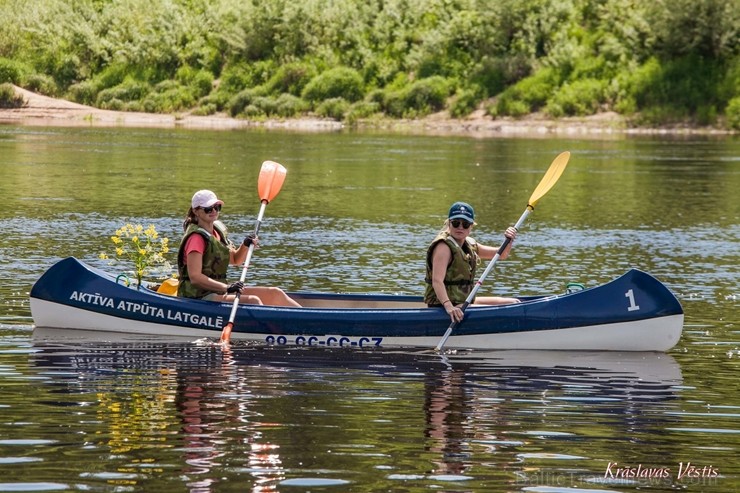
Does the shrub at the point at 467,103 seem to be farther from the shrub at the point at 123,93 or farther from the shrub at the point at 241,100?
the shrub at the point at 123,93

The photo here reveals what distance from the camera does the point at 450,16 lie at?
8506cm

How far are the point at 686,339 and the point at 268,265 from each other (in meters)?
8.10

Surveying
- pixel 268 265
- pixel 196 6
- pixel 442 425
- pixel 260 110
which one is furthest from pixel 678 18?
pixel 442 425

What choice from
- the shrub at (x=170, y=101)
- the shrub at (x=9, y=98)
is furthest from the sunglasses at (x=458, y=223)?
the shrub at (x=9, y=98)

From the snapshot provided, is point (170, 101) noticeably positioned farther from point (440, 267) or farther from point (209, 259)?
point (440, 267)

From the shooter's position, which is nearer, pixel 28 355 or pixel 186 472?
pixel 186 472

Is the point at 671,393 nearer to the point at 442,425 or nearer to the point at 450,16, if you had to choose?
the point at 442,425

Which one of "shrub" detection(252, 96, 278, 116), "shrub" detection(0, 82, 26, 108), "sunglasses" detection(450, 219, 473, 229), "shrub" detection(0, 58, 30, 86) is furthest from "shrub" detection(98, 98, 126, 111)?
"sunglasses" detection(450, 219, 473, 229)

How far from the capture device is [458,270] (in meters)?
16.0

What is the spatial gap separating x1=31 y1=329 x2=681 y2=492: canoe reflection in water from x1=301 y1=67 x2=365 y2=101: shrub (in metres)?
64.6

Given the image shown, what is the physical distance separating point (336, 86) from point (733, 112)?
890 inches

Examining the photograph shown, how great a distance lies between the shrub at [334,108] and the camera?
7994cm

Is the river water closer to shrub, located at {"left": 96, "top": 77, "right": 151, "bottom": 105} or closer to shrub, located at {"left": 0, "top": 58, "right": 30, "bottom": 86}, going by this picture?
shrub, located at {"left": 96, "top": 77, "right": 151, "bottom": 105}

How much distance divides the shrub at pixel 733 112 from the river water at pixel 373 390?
38567 mm
